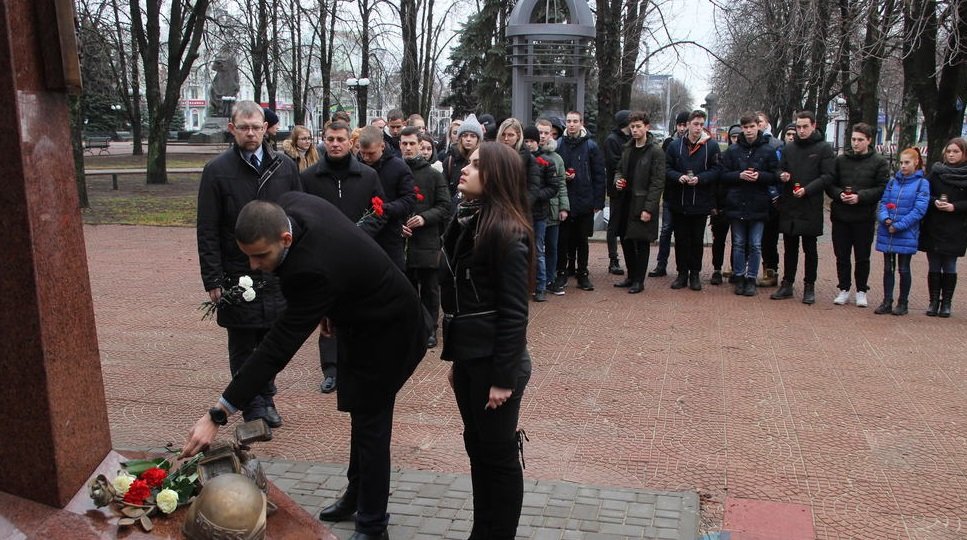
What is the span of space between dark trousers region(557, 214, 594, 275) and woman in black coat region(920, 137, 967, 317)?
3497 millimetres

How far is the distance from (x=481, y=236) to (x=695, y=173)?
7.01 metres

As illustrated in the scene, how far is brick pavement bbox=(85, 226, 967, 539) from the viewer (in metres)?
4.79

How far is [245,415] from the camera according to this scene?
568 cm

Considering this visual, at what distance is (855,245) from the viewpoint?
9.26m

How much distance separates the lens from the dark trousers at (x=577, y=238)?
1032 centimetres

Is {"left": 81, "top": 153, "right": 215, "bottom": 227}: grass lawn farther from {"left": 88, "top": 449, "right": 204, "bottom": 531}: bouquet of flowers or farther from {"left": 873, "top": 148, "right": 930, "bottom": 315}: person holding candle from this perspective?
{"left": 88, "top": 449, "right": 204, "bottom": 531}: bouquet of flowers

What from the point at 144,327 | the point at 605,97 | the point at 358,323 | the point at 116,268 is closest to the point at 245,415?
the point at 358,323

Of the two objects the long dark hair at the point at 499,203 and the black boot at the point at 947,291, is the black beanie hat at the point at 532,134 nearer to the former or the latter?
the black boot at the point at 947,291

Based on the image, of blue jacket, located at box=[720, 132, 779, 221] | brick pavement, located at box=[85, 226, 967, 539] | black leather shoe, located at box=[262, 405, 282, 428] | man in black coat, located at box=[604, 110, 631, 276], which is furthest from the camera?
man in black coat, located at box=[604, 110, 631, 276]

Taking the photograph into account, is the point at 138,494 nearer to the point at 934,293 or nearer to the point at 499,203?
the point at 499,203

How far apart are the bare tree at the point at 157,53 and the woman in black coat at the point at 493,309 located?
70.7ft

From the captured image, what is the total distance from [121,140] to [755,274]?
6109 cm

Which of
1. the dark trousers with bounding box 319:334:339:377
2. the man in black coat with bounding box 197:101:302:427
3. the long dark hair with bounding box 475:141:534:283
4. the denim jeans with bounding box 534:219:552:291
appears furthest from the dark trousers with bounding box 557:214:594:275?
the long dark hair with bounding box 475:141:534:283

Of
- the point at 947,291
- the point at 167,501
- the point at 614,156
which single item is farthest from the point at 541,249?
the point at 167,501
